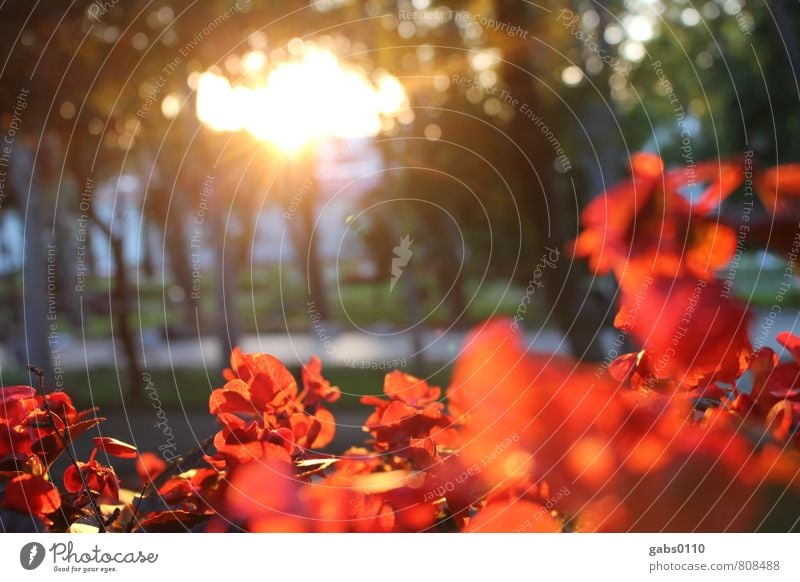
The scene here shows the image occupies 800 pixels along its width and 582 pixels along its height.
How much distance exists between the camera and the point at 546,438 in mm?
693

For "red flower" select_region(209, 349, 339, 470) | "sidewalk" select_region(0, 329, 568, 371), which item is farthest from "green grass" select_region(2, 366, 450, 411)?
"red flower" select_region(209, 349, 339, 470)

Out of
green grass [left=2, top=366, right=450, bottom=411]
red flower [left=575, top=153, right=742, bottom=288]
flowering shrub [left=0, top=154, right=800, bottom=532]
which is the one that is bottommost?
green grass [left=2, top=366, right=450, bottom=411]

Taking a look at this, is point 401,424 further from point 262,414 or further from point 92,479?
point 92,479

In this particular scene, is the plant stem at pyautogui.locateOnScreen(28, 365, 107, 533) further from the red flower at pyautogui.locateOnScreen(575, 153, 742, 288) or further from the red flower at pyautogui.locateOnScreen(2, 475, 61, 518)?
the red flower at pyautogui.locateOnScreen(575, 153, 742, 288)

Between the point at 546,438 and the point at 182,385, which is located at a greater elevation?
the point at 546,438

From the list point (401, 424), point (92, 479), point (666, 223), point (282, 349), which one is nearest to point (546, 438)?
point (401, 424)

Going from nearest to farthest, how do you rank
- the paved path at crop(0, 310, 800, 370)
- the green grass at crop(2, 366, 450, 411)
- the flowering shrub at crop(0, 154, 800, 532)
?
the flowering shrub at crop(0, 154, 800, 532) < the green grass at crop(2, 366, 450, 411) < the paved path at crop(0, 310, 800, 370)

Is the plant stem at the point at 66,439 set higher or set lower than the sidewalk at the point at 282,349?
higher

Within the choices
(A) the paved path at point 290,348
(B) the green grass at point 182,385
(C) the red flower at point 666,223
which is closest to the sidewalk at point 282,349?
(A) the paved path at point 290,348

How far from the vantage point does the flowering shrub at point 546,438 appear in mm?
689

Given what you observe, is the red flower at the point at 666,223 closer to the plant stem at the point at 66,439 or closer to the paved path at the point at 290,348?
the plant stem at the point at 66,439

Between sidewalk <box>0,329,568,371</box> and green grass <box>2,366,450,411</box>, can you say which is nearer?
green grass <box>2,366,450,411</box>

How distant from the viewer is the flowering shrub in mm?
689
